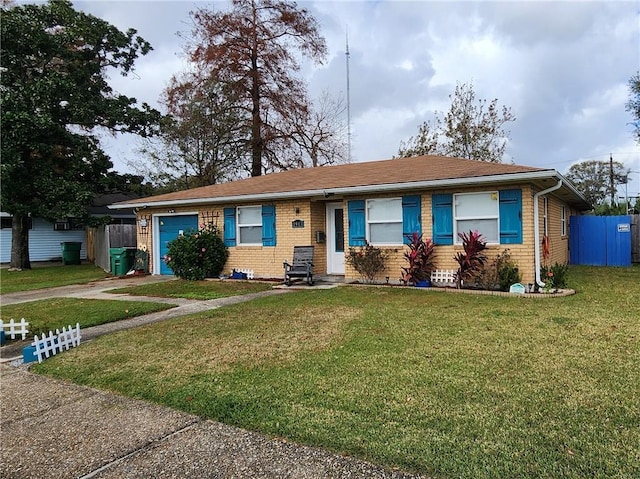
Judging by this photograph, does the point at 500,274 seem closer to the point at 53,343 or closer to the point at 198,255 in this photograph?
the point at 53,343

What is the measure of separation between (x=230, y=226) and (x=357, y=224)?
4274 millimetres

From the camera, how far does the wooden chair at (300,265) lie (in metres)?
11.4

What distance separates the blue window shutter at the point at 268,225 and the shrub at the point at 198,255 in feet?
4.92

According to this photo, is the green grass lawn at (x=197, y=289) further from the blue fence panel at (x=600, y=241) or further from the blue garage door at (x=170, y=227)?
the blue fence panel at (x=600, y=241)

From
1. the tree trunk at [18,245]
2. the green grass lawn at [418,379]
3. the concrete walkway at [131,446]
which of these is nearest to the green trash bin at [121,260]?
the tree trunk at [18,245]

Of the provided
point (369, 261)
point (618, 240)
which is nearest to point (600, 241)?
point (618, 240)

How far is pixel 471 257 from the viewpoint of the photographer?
964 centimetres

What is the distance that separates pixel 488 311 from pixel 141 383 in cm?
536

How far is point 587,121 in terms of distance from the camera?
18.7 metres

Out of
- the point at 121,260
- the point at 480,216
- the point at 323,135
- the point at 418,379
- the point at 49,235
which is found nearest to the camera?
the point at 418,379

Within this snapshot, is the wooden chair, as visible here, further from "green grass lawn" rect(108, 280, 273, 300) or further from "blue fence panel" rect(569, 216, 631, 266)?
Result: "blue fence panel" rect(569, 216, 631, 266)

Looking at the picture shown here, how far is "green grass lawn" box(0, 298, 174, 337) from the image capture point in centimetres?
733

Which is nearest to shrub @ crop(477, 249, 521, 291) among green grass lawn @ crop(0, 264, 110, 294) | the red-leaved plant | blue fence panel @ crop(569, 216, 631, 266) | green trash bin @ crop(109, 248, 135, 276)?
the red-leaved plant

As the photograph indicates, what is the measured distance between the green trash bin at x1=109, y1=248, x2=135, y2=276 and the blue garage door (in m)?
1.42
